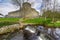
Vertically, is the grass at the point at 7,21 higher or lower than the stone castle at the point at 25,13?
lower

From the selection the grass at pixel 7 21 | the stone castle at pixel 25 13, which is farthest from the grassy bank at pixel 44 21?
the grass at pixel 7 21

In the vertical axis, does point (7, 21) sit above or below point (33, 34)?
above

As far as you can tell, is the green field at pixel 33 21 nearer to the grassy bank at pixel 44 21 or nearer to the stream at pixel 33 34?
the grassy bank at pixel 44 21

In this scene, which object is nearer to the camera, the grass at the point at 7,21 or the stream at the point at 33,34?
the stream at the point at 33,34

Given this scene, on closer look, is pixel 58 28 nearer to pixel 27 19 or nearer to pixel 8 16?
pixel 27 19

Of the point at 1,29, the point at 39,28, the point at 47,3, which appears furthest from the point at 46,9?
the point at 1,29

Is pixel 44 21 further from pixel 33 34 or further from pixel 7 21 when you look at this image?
pixel 7 21

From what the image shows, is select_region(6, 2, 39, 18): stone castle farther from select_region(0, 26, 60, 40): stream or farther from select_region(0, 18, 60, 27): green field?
select_region(0, 26, 60, 40): stream

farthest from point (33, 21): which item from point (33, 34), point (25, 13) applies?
point (33, 34)

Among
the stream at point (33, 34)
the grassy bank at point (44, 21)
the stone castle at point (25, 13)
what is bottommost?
the stream at point (33, 34)

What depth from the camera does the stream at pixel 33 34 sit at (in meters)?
6.73

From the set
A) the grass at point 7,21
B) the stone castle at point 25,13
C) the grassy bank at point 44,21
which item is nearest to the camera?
the grass at point 7,21

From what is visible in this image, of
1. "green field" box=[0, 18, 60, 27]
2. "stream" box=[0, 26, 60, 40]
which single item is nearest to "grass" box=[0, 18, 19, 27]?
"green field" box=[0, 18, 60, 27]

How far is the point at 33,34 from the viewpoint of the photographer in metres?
7.15
